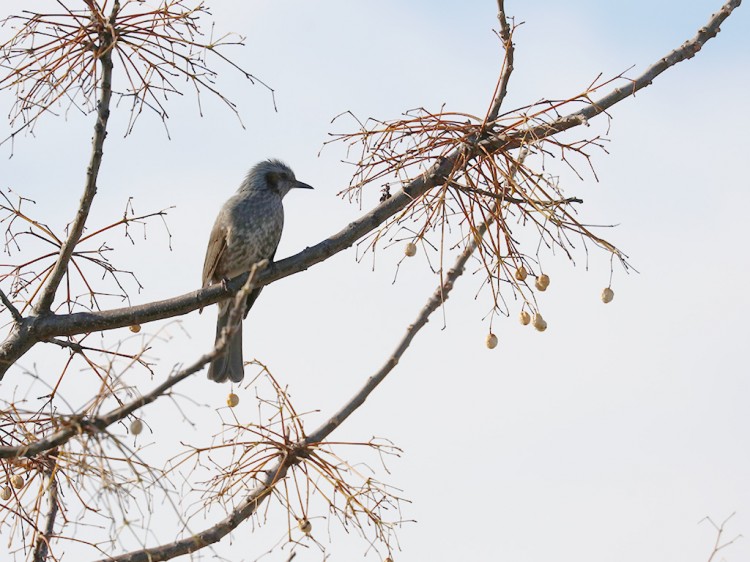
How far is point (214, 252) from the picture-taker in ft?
23.5

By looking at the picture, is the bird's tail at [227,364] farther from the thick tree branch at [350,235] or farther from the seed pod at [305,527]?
the seed pod at [305,527]

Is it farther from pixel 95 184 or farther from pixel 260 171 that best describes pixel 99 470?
pixel 260 171

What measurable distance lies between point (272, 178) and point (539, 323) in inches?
159

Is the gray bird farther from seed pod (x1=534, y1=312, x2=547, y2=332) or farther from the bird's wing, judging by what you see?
seed pod (x1=534, y1=312, x2=547, y2=332)

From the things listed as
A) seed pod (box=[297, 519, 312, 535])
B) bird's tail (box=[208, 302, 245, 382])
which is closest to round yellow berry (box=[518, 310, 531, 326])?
seed pod (box=[297, 519, 312, 535])

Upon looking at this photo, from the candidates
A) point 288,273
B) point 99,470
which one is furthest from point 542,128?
point 99,470

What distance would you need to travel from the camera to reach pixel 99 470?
9.14 feet

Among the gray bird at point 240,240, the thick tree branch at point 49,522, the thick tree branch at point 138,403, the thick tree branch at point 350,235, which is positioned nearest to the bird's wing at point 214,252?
the gray bird at point 240,240

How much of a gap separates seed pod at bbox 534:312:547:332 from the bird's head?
3.86 m

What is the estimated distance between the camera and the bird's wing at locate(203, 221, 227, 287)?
712cm

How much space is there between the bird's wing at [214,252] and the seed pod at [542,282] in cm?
344

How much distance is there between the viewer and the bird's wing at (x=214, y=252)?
7.12 m

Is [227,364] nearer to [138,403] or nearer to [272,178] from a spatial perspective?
[272,178]

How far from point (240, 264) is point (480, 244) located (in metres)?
3.35
